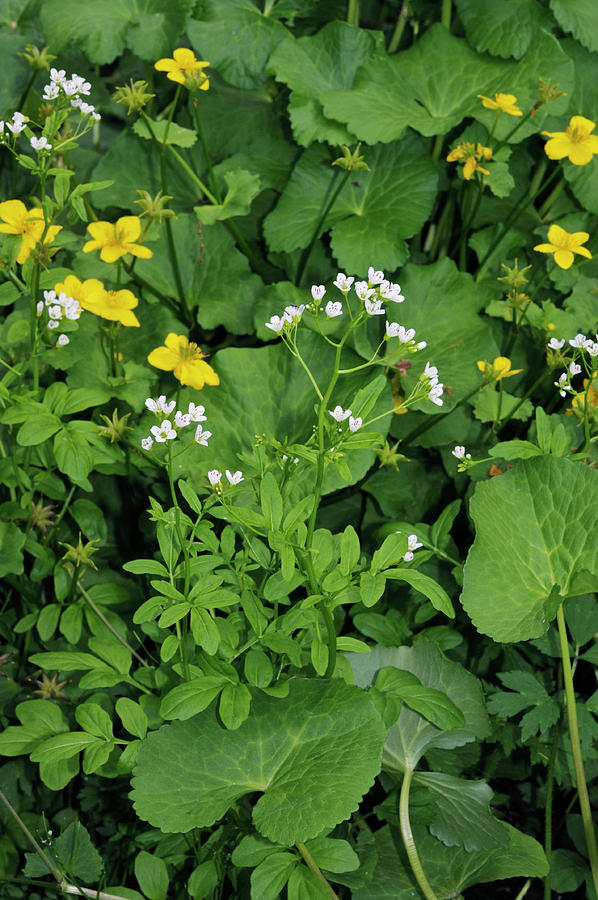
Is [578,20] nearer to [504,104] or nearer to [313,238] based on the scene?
[504,104]

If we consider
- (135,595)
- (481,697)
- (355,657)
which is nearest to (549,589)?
(481,697)

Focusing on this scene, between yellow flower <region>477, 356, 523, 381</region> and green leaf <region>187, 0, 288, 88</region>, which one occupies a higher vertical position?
green leaf <region>187, 0, 288, 88</region>

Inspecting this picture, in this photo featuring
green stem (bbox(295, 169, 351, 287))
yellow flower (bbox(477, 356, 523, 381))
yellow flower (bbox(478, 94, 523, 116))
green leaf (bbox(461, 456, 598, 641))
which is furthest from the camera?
green stem (bbox(295, 169, 351, 287))

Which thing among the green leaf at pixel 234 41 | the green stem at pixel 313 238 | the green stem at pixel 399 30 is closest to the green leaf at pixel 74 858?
the green stem at pixel 313 238

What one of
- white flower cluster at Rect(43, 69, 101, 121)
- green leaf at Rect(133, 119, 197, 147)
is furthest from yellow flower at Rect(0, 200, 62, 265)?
green leaf at Rect(133, 119, 197, 147)

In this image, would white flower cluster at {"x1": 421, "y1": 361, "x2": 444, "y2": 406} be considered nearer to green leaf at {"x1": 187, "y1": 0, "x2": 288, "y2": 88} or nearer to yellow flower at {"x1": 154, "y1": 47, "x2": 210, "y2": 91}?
yellow flower at {"x1": 154, "y1": 47, "x2": 210, "y2": 91}

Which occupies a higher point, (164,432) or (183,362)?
(164,432)

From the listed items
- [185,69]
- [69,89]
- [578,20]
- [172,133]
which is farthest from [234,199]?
[578,20]
